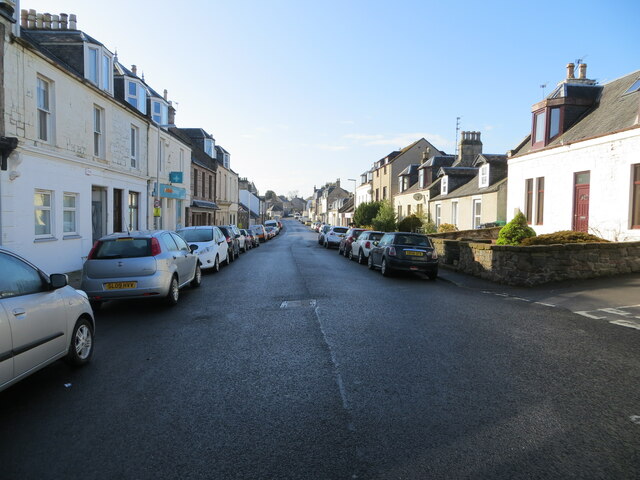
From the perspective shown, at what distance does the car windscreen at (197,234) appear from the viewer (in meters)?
16.1

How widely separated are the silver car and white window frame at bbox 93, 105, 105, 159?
31.8 ft

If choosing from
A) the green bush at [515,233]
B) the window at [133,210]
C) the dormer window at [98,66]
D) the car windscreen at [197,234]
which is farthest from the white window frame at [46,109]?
the green bush at [515,233]

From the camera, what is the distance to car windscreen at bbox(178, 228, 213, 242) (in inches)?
633

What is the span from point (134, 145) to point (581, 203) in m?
19.4

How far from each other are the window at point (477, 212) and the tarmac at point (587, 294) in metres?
15.4

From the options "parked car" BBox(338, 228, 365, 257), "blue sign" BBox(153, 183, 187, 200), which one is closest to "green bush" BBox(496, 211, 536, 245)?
→ "parked car" BBox(338, 228, 365, 257)

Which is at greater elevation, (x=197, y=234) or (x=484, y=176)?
(x=484, y=176)

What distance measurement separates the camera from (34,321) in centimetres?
445

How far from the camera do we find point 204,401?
14.3 ft

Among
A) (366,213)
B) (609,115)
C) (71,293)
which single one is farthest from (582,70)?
(71,293)

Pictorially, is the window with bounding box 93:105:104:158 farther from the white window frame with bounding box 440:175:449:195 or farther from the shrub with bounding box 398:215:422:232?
the white window frame with bounding box 440:175:449:195

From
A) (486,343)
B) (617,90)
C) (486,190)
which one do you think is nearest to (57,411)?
(486,343)

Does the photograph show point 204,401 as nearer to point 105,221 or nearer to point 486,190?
point 105,221

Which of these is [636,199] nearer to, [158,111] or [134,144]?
[134,144]
